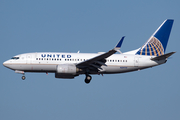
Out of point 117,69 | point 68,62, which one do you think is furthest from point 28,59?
point 117,69

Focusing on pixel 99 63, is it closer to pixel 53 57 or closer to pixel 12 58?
pixel 53 57

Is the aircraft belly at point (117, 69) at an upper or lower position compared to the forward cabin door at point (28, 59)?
lower

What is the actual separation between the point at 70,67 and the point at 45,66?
10.1ft

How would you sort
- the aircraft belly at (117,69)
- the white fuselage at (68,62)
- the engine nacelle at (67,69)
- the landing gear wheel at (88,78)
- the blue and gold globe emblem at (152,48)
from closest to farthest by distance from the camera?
the engine nacelle at (67,69) → the white fuselage at (68,62) → the landing gear wheel at (88,78) → the aircraft belly at (117,69) → the blue and gold globe emblem at (152,48)

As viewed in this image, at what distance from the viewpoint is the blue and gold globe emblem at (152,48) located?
46.1m

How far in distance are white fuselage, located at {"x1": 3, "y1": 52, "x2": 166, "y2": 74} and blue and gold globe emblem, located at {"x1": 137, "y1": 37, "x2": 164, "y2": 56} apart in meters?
1.84

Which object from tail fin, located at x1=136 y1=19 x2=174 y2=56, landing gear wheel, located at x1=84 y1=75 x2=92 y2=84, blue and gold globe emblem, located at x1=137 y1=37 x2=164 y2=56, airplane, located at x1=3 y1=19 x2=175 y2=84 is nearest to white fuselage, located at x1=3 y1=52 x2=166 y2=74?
airplane, located at x1=3 y1=19 x2=175 y2=84

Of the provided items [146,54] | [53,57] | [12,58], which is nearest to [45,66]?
[53,57]

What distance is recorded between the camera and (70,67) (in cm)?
4106

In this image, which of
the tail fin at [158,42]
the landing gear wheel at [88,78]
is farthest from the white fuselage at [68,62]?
the tail fin at [158,42]

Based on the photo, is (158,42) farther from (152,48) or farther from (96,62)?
(96,62)

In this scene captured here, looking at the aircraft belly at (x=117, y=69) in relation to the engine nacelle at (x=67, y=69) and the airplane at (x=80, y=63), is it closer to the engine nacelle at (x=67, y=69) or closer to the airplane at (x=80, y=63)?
the airplane at (x=80, y=63)

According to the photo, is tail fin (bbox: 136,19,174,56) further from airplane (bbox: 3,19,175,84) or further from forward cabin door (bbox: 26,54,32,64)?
forward cabin door (bbox: 26,54,32,64)

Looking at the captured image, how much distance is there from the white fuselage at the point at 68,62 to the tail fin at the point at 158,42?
2.08m
